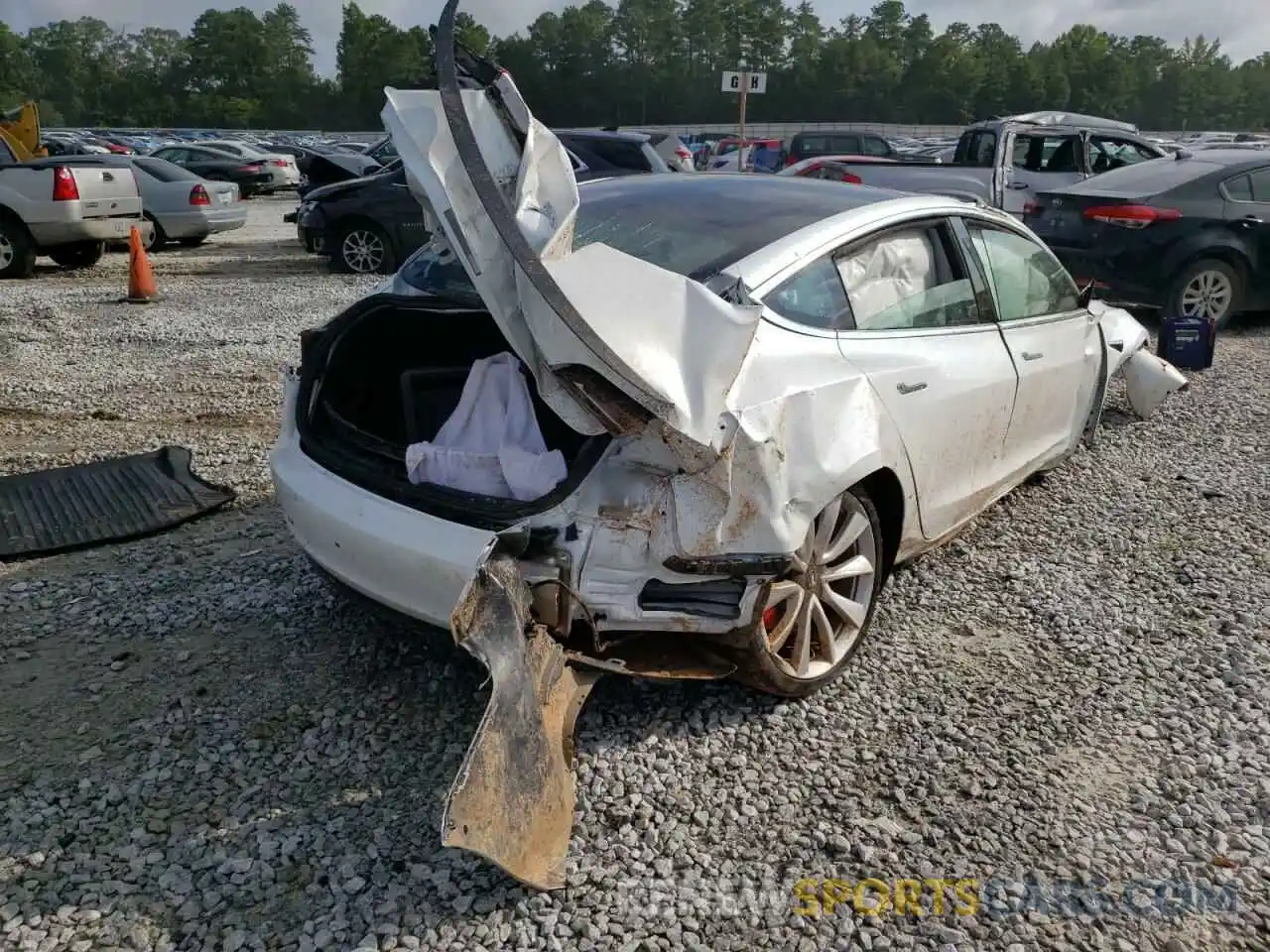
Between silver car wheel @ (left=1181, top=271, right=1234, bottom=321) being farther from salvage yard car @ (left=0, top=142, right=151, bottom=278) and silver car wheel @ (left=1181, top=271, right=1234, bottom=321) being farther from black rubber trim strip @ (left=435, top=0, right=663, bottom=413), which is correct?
salvage yard car @ (left=0, top=142, right=151, bottom=278)

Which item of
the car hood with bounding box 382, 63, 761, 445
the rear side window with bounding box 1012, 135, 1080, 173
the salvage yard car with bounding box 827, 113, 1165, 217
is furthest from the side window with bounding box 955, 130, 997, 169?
the car hood with bounding box 382, 63, 761, 445

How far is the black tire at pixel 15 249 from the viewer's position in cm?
1256

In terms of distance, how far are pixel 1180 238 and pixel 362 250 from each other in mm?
8799

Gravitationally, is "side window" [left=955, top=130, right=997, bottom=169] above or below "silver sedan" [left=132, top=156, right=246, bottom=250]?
above

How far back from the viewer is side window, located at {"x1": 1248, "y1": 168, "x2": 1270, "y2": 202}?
31.4ft

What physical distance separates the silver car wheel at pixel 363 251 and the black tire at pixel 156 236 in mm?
3974

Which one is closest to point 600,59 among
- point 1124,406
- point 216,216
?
point 216,216

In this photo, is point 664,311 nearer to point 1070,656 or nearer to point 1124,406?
point 1070,656

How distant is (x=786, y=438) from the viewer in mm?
3037

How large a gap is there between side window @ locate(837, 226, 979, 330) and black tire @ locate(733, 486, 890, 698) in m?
0.60

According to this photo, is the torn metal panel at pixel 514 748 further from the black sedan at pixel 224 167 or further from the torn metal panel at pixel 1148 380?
the black sedan at pixel 224 167

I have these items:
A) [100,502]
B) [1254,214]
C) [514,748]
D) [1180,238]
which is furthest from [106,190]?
[514,748]

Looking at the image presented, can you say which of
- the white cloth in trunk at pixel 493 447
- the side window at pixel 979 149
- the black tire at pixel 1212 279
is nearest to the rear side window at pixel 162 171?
the side window at pixel 979 149

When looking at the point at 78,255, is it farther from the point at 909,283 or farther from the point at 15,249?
the point at 909,283
